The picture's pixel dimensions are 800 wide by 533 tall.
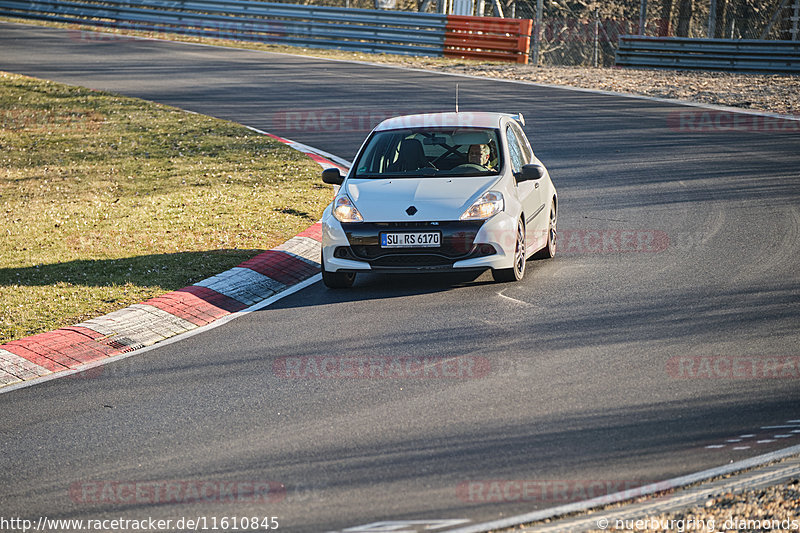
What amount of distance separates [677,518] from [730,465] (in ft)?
2.73

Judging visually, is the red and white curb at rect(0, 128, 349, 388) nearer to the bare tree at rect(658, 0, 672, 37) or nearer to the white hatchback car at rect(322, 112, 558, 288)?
the white hatchback car at rect(322, 112, 558, 288)

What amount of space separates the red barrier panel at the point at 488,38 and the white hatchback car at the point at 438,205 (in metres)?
19.0

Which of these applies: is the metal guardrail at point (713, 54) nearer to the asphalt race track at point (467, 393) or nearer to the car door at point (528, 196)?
the asphalt race track at point (467, 393)

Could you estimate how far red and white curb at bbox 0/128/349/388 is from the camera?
26.0ft

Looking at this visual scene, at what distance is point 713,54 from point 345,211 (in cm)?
1940

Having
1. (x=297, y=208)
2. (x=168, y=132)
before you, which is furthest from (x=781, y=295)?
(x=168, y=132)

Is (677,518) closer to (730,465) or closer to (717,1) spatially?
(730,465)

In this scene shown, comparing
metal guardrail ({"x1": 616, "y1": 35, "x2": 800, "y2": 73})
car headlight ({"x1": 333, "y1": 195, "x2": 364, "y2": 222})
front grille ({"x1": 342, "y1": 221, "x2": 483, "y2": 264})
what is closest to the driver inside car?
front grille ({"x1": 342, "y1": 221, "x2": 483, "y2": 264})

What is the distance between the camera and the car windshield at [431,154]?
1041cm

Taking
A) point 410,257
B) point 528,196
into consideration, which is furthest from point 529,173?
point 410,257

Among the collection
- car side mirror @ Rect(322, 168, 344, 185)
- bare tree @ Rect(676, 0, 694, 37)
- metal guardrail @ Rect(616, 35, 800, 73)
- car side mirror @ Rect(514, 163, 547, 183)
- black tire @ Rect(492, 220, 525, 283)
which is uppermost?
bare tree @ Rect(676, 0, 694, 37)

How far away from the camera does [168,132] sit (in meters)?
18.6

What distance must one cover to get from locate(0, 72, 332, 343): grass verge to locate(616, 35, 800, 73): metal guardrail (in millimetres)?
12946

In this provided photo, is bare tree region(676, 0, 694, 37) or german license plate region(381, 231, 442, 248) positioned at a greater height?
bare tree region(676, 0, 694, 37)
